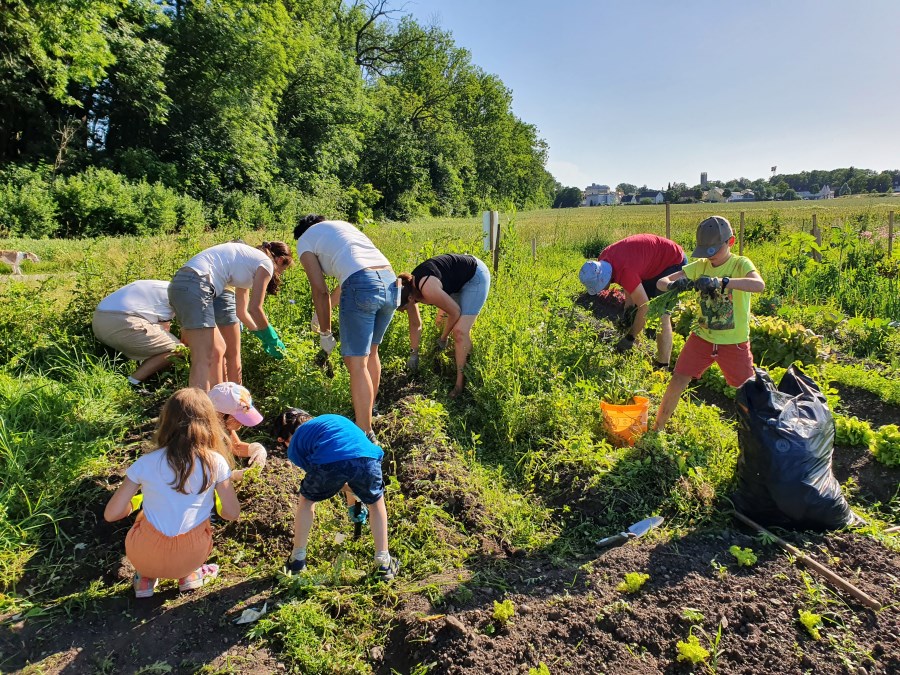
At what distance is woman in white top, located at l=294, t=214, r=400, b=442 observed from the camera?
3248 mm

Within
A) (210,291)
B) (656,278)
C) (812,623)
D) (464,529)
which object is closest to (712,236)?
(656,278)

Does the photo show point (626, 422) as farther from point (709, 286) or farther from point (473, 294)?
point (473, 294)

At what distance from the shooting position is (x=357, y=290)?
323 centimetres

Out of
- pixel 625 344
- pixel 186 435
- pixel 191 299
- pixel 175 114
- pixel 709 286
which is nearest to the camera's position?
pixel 186 435

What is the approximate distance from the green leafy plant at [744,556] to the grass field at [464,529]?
5 centimetres

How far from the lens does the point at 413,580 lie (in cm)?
247

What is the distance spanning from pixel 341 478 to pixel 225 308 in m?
1.95

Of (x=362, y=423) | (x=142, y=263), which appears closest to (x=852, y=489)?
(x=362, y=423)

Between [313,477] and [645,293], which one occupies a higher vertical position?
[645,293]

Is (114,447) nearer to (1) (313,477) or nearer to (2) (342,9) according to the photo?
(1) (313,477)

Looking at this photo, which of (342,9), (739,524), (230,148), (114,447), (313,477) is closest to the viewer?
(313,477)

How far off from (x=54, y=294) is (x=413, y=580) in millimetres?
4564

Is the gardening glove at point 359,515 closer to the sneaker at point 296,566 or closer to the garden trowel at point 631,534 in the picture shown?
the sneaker at point 296,566

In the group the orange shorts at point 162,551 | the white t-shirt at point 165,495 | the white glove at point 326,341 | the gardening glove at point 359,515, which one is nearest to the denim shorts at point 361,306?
the white glove at point 326,341
